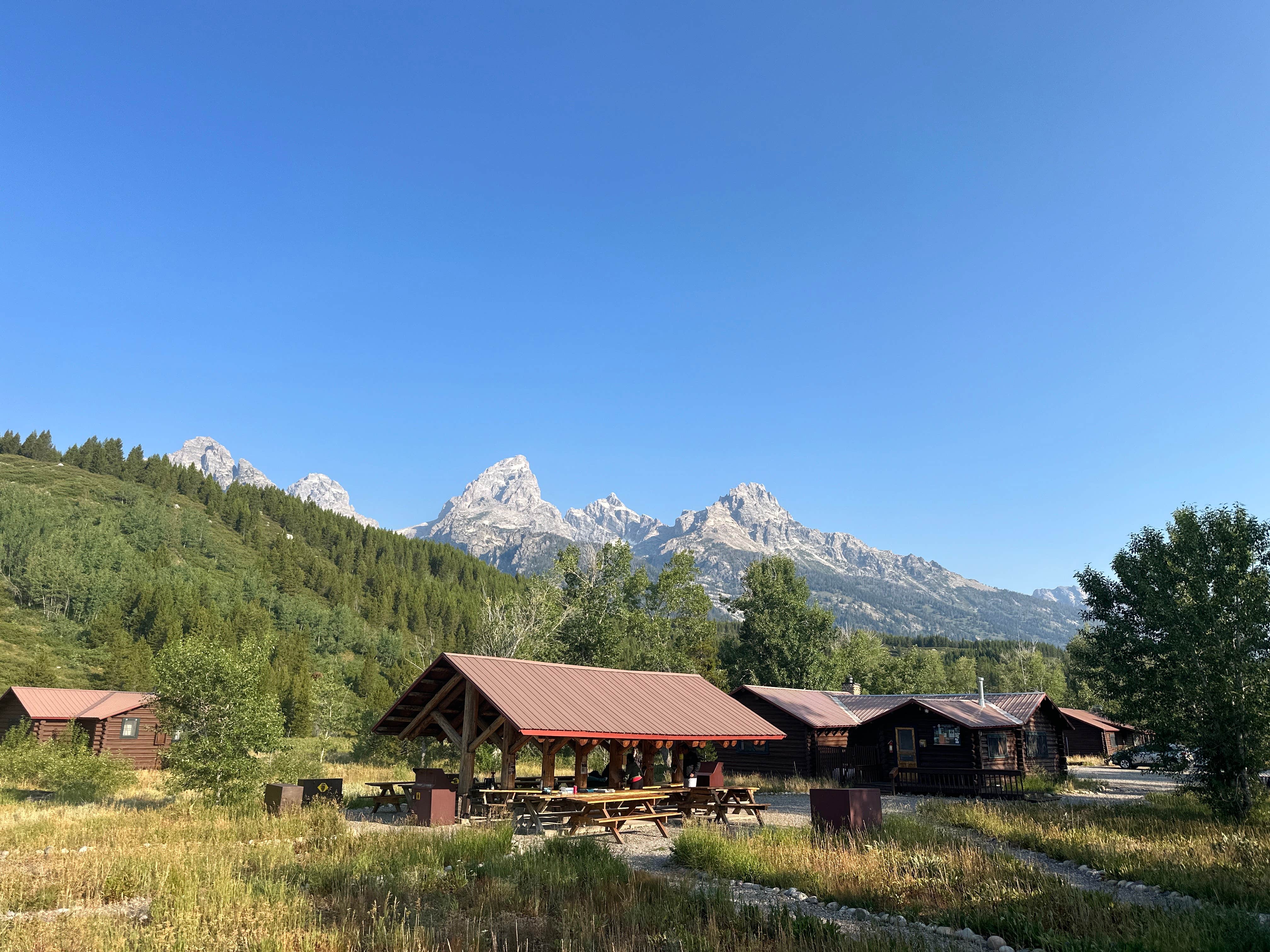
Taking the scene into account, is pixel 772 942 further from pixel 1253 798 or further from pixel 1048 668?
pixel 1048 668

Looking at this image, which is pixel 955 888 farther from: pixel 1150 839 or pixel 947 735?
pixel 947 735

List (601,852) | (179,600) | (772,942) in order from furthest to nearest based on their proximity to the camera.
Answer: (179,600)
(601,852)
(772,942)

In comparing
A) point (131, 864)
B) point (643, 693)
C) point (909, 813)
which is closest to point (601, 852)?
point (131, 864)

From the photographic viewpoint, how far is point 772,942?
8797mm

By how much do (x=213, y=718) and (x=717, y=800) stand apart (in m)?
14.6

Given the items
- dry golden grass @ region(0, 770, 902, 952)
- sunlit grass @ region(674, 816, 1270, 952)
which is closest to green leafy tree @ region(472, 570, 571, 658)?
dry golden grass @ region(0, 770, 902, 952)

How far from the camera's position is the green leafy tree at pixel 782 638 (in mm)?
58844

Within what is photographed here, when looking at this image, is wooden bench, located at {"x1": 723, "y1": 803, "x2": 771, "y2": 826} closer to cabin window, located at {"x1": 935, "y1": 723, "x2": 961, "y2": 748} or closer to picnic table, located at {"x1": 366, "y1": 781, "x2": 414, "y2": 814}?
picnic table, located at {"x1": 366, "y1": 781, "x2": 414, "y2": 814}

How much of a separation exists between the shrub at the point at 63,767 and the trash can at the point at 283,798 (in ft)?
30.3

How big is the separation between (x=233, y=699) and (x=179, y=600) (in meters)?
77.1

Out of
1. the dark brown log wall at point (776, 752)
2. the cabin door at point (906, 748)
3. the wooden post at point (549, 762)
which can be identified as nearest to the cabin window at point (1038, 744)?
the cabin door at point (906, 748)

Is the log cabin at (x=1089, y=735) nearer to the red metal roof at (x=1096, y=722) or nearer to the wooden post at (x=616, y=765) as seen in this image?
the red metal roof at (x=1096, y=722)

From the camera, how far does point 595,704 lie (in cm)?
2222

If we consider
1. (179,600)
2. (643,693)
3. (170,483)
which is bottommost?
(643,693)
